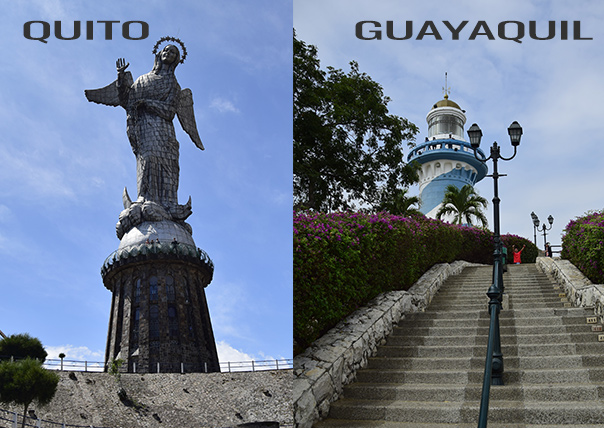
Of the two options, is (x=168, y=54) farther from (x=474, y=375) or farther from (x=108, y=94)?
(x=474, y=375)

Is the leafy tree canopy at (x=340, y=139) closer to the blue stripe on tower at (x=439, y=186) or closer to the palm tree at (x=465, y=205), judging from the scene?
the palm tree at (x=465, y=205)

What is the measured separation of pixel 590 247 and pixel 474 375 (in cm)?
479

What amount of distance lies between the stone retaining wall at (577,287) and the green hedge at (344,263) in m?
2.86

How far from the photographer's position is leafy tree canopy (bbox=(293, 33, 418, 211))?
40.0 feet

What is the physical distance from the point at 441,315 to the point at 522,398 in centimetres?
317

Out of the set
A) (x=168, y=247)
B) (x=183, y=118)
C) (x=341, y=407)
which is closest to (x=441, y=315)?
(x=341, y=407)

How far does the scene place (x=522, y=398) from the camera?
5.68 metres

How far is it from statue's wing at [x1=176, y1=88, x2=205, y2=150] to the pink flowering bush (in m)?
19.5

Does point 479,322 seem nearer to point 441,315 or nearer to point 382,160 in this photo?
point 441,315

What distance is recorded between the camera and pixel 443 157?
3853 centimetres

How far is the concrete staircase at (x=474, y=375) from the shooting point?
532 centimetres

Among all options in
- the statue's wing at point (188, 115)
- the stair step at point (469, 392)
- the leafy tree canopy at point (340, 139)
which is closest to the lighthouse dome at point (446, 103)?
the statue's wing at point (188, 115)

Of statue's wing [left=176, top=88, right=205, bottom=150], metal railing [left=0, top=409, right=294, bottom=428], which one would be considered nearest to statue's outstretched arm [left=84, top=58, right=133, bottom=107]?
statue's wing [left=176, top=88, right=205, bottom=150]

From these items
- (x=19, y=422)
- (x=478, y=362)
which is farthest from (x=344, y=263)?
(x=19, y=422)
